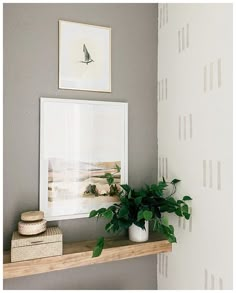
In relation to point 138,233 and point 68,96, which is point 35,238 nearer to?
point 138,233

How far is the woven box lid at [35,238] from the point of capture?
131 cm

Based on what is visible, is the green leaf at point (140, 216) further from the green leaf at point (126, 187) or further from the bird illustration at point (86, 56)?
the bird illustration at point (86, 56)

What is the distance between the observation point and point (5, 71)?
4.78 ft

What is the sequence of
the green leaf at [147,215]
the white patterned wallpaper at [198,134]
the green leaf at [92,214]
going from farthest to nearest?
1. the green leaf at [92,214]
2. the green leaf at [147,215]
3. the white patterned wallpaper at [198,134]

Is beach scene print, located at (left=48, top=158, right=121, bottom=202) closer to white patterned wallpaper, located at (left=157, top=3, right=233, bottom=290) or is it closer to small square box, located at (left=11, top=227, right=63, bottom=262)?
small square box, located at (left=11, top=227, right=63, bottom=262)

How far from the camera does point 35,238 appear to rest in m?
1.34

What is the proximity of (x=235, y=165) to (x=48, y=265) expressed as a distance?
983mm

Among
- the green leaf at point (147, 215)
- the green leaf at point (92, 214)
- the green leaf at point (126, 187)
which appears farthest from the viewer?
the green leaf at point (126, 187)

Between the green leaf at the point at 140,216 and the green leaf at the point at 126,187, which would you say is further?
the green leaf at the point at 126,187

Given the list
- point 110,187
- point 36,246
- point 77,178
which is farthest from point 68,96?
point 36,246

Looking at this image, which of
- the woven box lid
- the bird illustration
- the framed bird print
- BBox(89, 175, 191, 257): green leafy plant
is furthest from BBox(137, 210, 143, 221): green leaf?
the bird illustration

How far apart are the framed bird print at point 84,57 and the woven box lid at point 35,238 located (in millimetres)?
793

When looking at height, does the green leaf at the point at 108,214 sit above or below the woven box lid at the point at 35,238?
above

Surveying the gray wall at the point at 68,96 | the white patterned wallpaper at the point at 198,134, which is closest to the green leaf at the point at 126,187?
the gray wall at the point at 68,96
